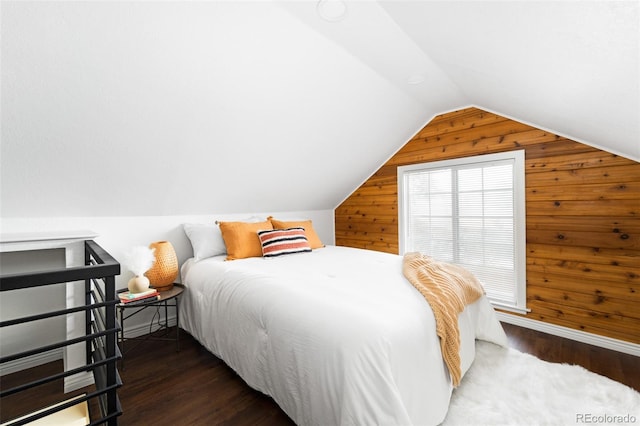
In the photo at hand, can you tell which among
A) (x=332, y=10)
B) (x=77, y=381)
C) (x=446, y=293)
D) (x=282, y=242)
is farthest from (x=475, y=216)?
(x=77, y=381)

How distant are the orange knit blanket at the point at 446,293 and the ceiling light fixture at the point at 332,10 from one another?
5.37 ft

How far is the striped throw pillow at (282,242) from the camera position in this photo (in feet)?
8.88

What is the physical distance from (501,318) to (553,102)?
2052 millimetres

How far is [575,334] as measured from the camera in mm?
2451

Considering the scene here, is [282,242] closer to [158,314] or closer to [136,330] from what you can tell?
[158,314]

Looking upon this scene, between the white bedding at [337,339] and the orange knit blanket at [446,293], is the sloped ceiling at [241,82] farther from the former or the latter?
the orange knit blanket at [446,293]

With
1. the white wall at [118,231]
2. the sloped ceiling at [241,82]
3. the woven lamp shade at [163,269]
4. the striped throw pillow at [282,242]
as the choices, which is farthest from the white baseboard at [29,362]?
the striped throw pillow at [282,242]

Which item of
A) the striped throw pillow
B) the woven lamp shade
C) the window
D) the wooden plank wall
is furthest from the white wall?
the wooden plank wall

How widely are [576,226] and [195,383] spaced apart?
3.25 metres

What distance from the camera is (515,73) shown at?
5.83 ft

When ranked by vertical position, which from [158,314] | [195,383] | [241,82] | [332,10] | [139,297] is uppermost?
[332,10]

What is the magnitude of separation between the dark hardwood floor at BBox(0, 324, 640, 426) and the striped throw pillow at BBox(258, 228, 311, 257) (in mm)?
988

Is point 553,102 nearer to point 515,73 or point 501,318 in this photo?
point 515,73

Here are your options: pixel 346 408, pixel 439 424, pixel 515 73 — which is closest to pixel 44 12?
pixel 346 408
